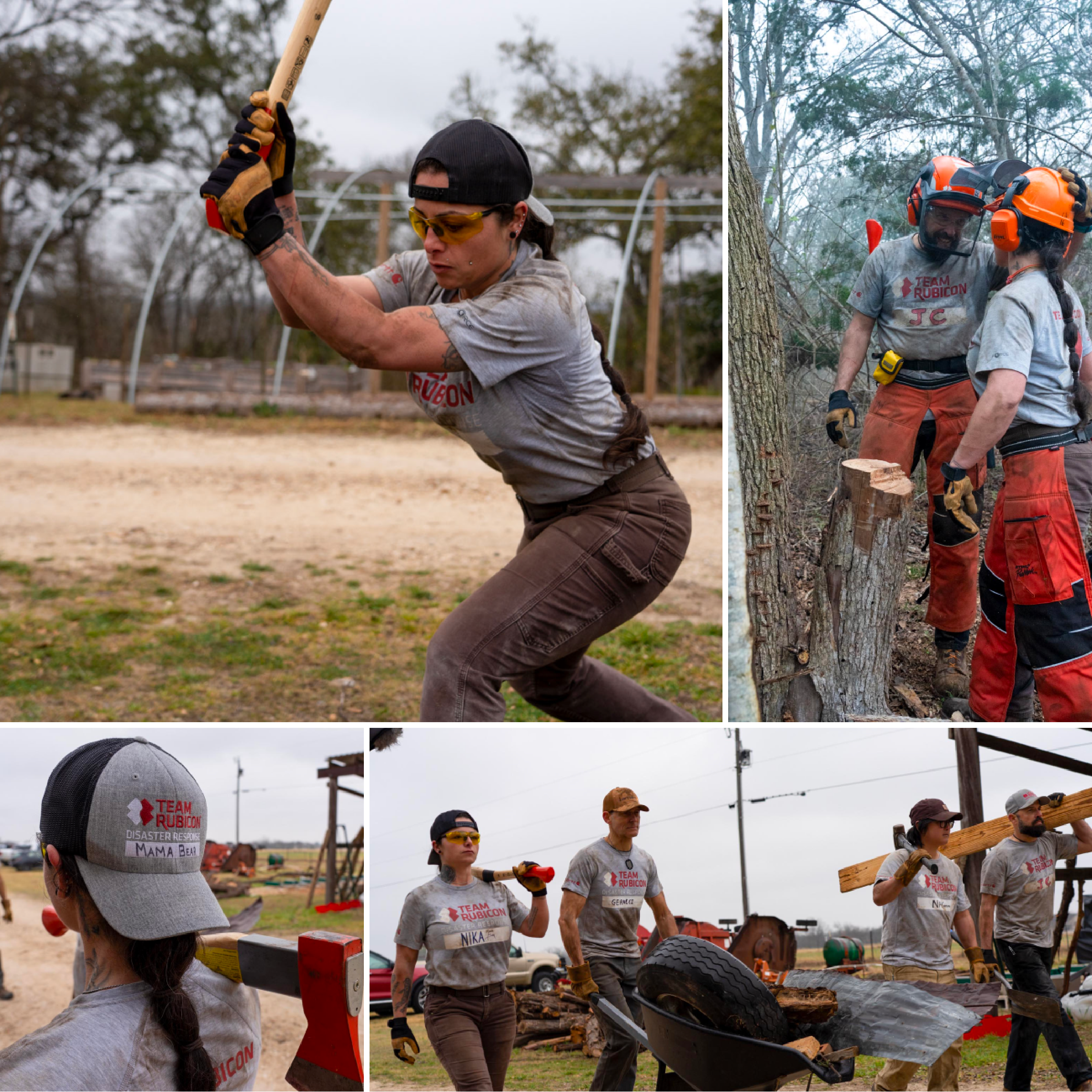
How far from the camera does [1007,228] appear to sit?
308 cm

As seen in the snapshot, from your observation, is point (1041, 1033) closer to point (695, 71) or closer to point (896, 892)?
point (896, 892)

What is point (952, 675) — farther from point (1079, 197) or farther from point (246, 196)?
point (246, 196)

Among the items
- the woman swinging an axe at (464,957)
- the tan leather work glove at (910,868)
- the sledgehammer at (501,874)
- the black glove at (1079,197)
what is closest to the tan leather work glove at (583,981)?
the woman swinging an axe at (464,957)

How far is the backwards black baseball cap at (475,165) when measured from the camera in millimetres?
2598

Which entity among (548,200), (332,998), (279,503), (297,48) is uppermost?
(548,200)

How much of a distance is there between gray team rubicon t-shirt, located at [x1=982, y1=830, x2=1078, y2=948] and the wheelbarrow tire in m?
0.66

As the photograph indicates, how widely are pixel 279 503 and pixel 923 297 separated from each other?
25.7ft

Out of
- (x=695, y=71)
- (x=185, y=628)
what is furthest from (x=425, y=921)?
(x=695, y=71)

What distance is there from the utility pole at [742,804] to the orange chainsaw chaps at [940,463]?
30.5 inches

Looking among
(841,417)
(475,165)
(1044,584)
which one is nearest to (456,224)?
(475,165)

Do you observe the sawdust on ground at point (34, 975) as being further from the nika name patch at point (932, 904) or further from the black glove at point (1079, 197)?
the black glove at point (1079, 197)

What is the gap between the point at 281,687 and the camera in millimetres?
5555

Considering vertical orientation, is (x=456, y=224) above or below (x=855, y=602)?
above

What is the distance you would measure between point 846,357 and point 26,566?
21.3ft
